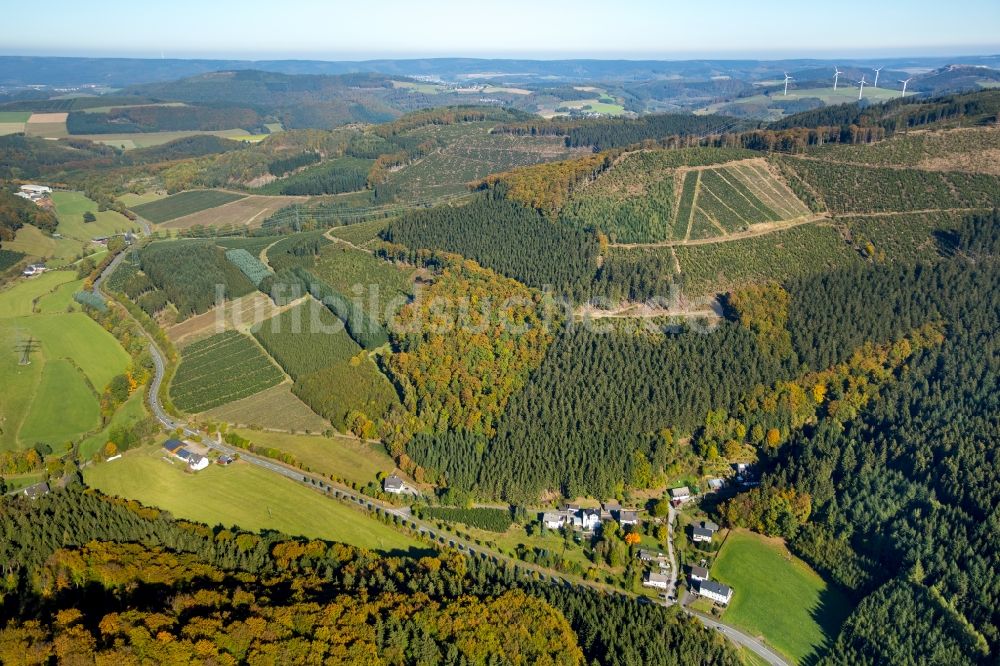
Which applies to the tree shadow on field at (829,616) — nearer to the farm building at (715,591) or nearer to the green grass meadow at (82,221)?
the farm building at (715,591)

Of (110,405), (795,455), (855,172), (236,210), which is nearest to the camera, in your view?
(795,455)

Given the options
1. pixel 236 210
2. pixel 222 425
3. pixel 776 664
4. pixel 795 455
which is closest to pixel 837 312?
pixel 795 455

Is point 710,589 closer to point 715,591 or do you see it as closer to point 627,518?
point 715,591

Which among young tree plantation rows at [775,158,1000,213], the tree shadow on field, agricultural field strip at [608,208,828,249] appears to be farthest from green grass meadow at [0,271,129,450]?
young tree plantation rows at [775,158,1000,213]

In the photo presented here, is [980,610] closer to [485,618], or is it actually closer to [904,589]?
[904,589]

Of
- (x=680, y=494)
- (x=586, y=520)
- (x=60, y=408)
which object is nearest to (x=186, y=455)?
(x=60, y=408)

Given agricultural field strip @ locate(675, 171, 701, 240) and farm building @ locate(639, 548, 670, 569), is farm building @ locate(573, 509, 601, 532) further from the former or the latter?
agricultural field strip @ locate(675, 171, 701, 240)

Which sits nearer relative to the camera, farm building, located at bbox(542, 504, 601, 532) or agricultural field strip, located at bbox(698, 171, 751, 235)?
farm building, located at bbox(542, 504, 601, 532)
